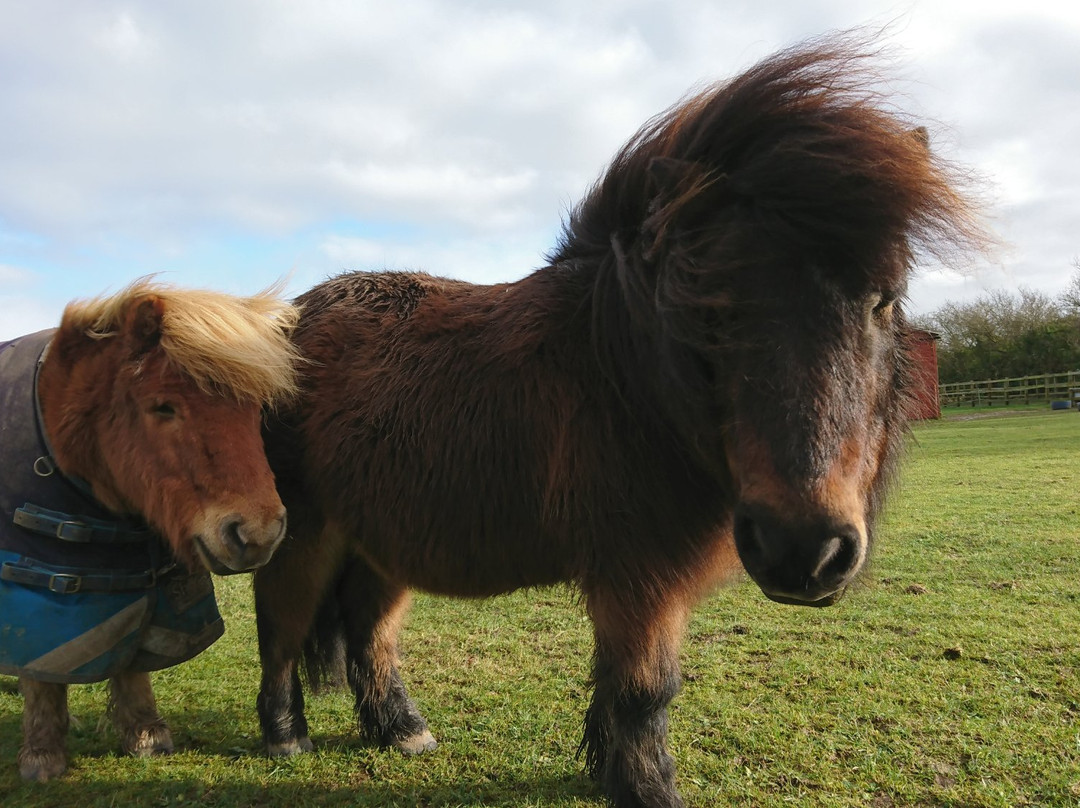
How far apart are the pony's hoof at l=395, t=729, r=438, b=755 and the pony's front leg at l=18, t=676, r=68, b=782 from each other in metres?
1.54

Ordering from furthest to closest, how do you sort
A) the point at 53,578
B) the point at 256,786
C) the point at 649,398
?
the point at 256,786
the point at 53,578
the point at 649,398

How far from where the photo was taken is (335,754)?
11.3ft

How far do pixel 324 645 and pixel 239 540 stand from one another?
1511mm

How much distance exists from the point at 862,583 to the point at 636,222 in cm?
161

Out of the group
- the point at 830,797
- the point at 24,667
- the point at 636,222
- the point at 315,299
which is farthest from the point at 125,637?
the point at 830,797

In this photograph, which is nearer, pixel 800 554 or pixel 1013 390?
pixel 800 554

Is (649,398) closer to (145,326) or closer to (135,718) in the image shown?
(145,326)

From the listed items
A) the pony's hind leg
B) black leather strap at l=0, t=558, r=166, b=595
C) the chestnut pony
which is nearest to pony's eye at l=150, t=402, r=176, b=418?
the chestnut pony

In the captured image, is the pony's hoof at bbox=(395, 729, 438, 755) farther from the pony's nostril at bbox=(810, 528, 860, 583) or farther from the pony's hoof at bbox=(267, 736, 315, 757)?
the pony's nostril at bbox=(810, 528, 860, 583)

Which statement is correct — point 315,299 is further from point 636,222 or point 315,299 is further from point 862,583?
point 862,583

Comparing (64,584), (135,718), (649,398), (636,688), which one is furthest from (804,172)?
(135,718)

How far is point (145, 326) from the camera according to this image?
9.34 feet

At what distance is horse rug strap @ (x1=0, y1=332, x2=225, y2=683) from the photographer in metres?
2.84

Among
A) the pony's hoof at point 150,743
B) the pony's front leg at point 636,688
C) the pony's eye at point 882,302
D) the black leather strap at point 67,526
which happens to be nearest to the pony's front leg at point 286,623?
the pony's hoof at point 150,743
